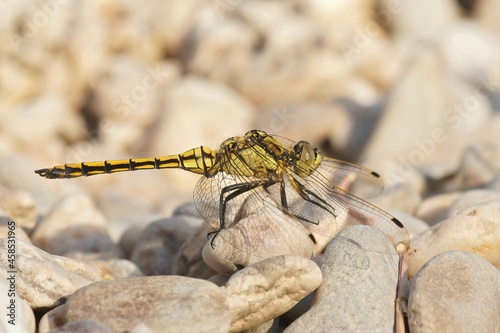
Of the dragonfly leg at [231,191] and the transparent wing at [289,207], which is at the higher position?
the dragonfly leg at [231,191]

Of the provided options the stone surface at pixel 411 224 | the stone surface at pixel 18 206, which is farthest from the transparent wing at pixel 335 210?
the stone surface at pixel 18 206

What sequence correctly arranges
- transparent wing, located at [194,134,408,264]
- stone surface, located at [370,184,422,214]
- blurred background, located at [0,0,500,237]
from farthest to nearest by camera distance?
blurred background, located at [0,0,500,237]
stone surface, located at [370,184,422,214]
transparent wing, located at [194,134,408,264]

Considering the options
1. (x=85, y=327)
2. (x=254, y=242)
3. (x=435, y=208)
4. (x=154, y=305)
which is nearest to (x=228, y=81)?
(x=435, y=208)

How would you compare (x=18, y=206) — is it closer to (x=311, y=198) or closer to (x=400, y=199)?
(x=311, y=198)

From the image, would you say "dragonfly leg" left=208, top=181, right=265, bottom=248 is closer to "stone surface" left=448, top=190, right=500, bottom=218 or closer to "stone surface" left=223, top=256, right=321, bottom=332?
"stone surface" left=223, top=256, right=321, bottom=332

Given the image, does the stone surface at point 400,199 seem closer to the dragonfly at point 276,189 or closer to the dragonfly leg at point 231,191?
the dragonfly at point 276,189

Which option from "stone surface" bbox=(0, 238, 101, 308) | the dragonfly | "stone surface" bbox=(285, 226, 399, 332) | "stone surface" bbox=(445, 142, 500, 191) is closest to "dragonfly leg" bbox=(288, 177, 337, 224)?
the dragonfly

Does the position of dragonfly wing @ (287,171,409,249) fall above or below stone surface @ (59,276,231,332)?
above

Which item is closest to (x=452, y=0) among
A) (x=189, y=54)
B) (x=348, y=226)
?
(x=189, y=54)

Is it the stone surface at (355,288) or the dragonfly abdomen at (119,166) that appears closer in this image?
the stone surface at (355,288)
